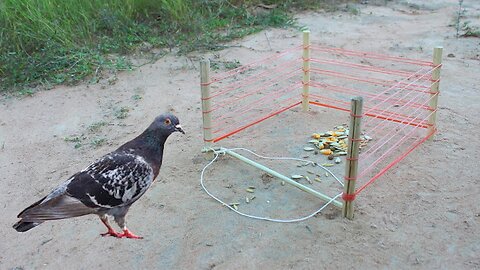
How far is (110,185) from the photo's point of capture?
2.60 m

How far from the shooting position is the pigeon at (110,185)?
2486mm

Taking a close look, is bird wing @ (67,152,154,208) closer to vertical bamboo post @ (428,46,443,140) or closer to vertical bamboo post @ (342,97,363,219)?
vertical bamboo post @ (342,97,363,219)

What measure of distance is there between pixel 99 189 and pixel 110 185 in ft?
0.18

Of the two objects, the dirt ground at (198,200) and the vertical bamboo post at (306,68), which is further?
the vertical bamboo post at (306,68)

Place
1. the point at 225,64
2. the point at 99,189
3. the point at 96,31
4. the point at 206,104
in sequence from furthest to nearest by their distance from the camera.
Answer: the point at 96,31 → the point at 225,64 → the point at 206,104 → the point at 99,189

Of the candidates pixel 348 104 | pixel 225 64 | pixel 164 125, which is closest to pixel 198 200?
pixel 164 125

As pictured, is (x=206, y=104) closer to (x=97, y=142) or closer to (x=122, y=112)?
(x=97, y=142)

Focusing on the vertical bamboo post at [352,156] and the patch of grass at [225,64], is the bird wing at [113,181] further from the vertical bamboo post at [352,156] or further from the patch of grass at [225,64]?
the patch of grass at [225,64]

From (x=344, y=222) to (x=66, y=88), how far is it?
3764 mm

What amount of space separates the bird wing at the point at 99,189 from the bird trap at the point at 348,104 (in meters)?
1.30

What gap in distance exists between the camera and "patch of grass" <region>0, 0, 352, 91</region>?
6.07 metres

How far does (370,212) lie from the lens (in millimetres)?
3416

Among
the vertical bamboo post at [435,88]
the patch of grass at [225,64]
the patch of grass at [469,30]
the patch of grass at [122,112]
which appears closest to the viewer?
the vertical bamboo post at [435,88]

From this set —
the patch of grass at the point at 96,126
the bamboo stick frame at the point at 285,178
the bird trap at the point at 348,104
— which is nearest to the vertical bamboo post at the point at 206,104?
the bird trap at the point at 348,104
